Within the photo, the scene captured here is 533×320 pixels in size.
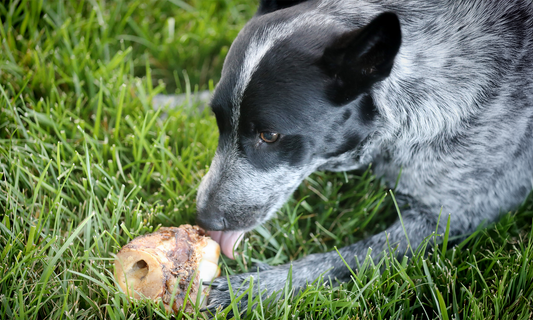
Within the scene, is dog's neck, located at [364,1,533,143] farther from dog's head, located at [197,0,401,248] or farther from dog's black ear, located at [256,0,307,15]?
dog's black ear, located at [256,0,307,15]

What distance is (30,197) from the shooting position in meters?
2.38

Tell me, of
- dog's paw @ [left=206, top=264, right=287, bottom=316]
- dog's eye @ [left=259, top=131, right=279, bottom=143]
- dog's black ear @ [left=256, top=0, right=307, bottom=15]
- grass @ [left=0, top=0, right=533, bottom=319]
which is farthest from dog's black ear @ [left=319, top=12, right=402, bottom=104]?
dog's paw @ [left=206, top=264, right=287, bottom=316]

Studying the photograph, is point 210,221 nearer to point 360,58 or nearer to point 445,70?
point 360,58

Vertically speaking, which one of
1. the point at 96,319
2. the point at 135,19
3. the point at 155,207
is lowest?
the point at 96,319

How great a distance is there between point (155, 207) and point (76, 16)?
5.90 ft

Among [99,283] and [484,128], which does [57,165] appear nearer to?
[99,283]

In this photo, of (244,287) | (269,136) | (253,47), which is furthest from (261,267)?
(253,47)

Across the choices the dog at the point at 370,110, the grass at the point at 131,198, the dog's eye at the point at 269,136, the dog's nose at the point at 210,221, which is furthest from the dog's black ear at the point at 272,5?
the dog's nose at the point at 210,221

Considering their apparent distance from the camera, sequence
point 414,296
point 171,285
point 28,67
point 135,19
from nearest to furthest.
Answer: point 171,285
point 414,296
point 28,67
point 135,19

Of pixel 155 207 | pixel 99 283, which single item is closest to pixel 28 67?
pixel 155 207

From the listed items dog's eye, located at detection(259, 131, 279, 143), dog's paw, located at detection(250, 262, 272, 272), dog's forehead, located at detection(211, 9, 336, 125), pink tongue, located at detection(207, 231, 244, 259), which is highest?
dog's forehead, located at detection(211, 9, 336, 125)

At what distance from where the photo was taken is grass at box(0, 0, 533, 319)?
1974 mm

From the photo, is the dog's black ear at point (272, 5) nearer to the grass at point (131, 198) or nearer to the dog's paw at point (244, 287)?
the grass at point (131, 198)

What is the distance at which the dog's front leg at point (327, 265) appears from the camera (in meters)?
2.13
